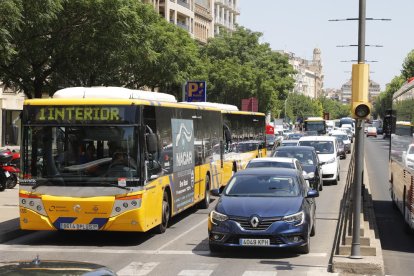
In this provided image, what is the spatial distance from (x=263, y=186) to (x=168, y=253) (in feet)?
7.21

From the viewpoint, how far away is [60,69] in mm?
30141

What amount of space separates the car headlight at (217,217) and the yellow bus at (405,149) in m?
3.86

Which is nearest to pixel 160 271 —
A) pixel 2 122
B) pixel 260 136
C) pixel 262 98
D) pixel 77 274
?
pixel 77 274

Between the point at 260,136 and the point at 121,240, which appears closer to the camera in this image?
the point at 121,240

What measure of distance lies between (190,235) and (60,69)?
49.5 ft

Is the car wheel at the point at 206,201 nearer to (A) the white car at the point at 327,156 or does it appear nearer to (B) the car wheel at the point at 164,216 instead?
(B) the car wheel at the point at 164,216

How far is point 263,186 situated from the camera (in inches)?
589

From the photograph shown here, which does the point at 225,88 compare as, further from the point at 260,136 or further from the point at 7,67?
the point at 7,67

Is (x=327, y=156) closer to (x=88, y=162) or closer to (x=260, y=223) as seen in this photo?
(x=88, y=162)

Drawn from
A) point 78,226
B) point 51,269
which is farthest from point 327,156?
point 51,269

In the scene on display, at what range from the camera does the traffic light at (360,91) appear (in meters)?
11.9

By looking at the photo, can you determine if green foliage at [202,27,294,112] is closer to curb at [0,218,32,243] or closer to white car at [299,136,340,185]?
white car at [299,136,340,185]

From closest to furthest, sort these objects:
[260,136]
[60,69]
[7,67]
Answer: [7,67]
[60,69]
[260,136]

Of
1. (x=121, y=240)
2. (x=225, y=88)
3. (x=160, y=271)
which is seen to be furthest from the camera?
(x=225, y=88)
